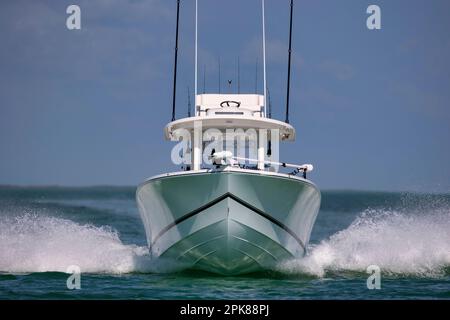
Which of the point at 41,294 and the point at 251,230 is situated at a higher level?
the point at 251,230

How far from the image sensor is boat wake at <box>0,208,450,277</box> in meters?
18.5

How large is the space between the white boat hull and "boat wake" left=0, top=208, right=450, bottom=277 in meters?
0.80

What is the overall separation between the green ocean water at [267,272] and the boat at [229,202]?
1.62 feet

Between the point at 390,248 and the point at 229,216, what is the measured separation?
6.69 m

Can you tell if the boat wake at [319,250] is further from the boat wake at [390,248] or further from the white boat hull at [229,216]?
the white boat hull at [229,216]

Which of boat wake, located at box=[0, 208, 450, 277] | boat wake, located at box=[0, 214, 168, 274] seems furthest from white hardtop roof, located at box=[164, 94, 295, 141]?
boat wake, located at box=[0, 214, 168, 274]

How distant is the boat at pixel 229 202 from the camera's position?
630 inches

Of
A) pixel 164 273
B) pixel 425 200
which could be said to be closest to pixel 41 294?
pixel 164 273

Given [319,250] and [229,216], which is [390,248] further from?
[229,216]

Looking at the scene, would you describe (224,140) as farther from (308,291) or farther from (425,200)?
(425,200)

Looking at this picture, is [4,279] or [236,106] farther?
[236,106]

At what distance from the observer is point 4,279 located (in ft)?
55.4
